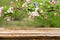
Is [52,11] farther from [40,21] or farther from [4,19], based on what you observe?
[4,19]

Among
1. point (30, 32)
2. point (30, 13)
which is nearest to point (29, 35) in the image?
point (30, 32)

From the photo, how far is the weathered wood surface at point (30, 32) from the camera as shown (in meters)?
0.85

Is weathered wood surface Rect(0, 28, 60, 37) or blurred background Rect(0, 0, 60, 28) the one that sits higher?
blurred background Rect(0, 0, 60, 28)

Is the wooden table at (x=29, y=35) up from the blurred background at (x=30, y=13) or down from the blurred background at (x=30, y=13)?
down

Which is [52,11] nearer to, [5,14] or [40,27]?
[40,27]

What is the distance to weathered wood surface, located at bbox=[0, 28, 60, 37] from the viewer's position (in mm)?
848

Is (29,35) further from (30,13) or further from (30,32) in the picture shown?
(30,13)

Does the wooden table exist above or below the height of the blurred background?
below

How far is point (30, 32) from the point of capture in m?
0.87

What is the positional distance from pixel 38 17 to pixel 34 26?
0.17ft

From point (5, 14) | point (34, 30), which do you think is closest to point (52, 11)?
point (34, 30)

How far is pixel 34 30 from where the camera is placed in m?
0.90

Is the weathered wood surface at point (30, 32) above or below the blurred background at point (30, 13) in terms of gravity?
below

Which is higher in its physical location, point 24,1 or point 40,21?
point 24,1
